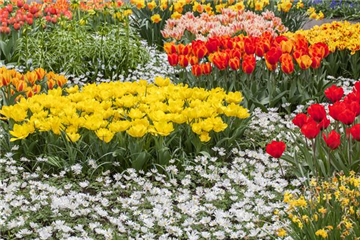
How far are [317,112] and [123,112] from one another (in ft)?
5.72

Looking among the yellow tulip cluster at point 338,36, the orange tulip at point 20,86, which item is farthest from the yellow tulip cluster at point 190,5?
the orange tulip at point 20,86

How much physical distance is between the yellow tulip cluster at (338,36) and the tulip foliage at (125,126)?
2405 mm

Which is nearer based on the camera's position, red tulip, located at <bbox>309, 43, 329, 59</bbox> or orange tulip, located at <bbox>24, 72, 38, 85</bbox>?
orange tulip, located at <bbox>24, 72, 38, 85</bbox>

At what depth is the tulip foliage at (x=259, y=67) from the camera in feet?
18.3

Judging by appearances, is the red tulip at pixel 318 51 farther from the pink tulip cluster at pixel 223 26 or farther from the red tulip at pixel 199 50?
the pink tulip cluster at pixel 223 26

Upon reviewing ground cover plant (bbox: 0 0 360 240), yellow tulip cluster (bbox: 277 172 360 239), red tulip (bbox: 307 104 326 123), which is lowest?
ground cover plant (bbox: 0 0 360 240)

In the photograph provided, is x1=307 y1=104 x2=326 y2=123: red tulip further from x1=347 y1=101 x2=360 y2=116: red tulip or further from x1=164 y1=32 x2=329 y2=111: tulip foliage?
x1=164 y1=32 x2=329 y2=111: tulip foliage

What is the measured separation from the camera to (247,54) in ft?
19.6

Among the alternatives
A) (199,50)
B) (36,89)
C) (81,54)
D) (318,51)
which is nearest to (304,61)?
(318,51)

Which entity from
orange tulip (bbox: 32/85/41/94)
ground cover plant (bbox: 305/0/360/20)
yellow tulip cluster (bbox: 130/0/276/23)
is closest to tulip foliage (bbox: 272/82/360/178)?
orange tulip (bbox: 32/85/41/94)

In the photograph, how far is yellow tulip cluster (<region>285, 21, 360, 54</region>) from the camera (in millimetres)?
6711

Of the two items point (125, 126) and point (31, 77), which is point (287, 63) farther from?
point (31, 77)

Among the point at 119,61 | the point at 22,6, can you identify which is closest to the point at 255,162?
the point at 119,61

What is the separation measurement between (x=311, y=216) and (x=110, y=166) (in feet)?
6.31
